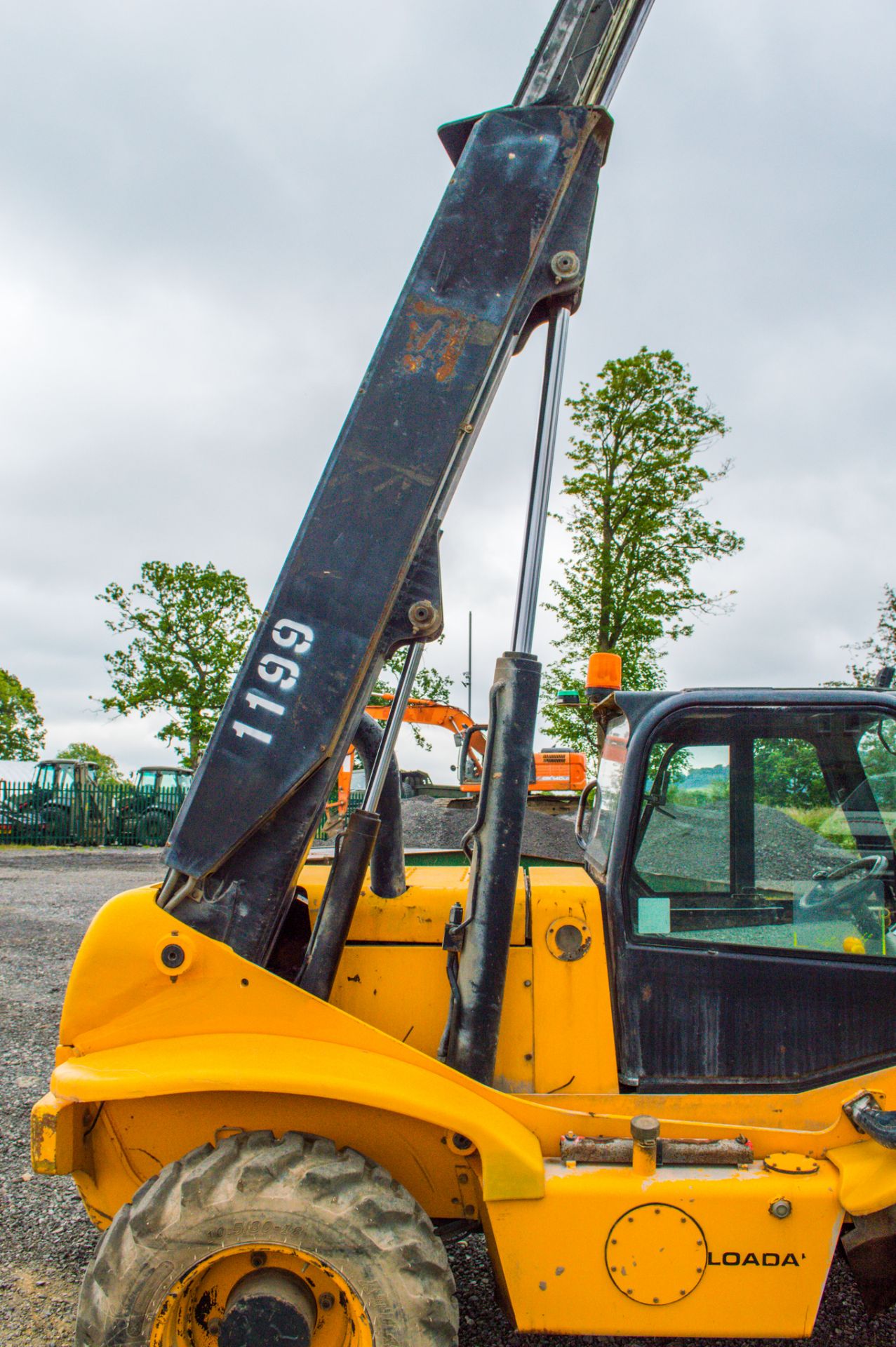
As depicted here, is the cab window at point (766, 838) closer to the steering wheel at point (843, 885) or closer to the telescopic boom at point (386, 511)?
the steering wheel at point (843, 885)

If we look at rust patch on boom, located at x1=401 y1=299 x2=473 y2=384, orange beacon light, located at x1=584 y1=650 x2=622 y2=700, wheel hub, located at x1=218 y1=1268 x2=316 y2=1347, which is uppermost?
rust patch on boom, located at x1=401 y1=299 x2=473 y2=384

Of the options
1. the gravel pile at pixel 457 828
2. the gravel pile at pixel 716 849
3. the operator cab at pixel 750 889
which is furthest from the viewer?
the gravel pile at pixel 457 828

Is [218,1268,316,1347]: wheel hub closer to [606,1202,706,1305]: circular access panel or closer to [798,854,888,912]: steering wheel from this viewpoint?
[606,1202,706,1305]: circular access panel

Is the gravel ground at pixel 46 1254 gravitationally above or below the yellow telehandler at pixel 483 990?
below

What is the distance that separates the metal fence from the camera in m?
24.2

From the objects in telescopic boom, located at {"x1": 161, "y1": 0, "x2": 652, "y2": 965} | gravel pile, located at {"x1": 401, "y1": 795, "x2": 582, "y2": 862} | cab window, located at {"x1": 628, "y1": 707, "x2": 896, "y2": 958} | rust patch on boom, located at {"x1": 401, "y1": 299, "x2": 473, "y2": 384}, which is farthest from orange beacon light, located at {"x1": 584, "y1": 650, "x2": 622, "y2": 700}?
gravel pile, located at {"x1": 401, "y1": 795, "x2": 582, "y2": 862}

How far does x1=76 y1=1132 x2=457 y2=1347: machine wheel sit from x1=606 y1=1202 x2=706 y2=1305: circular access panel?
46 cm

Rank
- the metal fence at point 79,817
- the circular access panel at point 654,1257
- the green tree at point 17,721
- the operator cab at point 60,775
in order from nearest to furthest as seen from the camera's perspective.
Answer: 1. the circular access panel at point 654,1257
2. the metal fence at point 79,817
3. the operator cab at point 60,775
4. the green tree at point 17,721

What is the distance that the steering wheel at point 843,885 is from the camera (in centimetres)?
283

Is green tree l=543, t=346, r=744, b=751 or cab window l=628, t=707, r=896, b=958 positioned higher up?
green tree l=543, t=346, r=744, b=751

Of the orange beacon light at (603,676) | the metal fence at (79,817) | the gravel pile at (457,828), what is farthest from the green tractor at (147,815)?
the orange beacon light at (603,676)

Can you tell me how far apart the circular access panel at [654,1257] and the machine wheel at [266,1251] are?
465 millimetres

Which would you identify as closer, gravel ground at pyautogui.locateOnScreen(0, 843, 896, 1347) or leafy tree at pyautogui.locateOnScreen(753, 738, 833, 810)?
leafy tree at pyautogui.locateOnScreen(753, 738, 833, 810)

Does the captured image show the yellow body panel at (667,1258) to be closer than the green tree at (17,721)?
Yes
